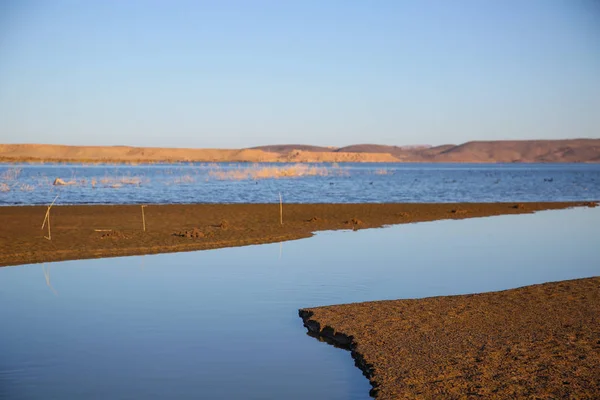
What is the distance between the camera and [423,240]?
23.8 m

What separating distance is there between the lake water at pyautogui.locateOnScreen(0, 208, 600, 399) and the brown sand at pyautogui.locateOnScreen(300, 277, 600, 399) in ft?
1.40

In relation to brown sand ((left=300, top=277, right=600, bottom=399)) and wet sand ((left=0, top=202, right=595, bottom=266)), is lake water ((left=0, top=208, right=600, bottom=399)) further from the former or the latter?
wet sand ((left=0, top=202, right=595, bottom=266))

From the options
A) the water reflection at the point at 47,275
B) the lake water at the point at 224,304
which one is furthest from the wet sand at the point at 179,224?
the lake water at the point at 224,304

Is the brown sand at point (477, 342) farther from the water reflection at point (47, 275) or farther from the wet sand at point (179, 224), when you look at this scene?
the wet sand at point (179, 224)

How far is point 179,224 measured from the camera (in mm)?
28062

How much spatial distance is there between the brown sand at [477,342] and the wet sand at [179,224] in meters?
10.6

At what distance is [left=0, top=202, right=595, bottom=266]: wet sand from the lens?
68.7 feet

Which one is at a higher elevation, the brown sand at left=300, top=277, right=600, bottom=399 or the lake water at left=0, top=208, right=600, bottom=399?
the brown sand at left=300, top=277, right=600, bottom=399

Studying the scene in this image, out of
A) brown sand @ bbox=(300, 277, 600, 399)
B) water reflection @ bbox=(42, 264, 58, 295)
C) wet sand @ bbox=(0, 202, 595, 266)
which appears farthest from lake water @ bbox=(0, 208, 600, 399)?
wet sand @ bbox=(0, 202, 595, 266)

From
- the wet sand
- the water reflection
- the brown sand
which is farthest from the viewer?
the wet sand

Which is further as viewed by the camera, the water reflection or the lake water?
the water reflection

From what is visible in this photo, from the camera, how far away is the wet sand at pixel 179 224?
2095 centimetres

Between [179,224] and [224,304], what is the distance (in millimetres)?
15456

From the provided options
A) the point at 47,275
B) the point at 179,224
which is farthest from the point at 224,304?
the point at 179,224
